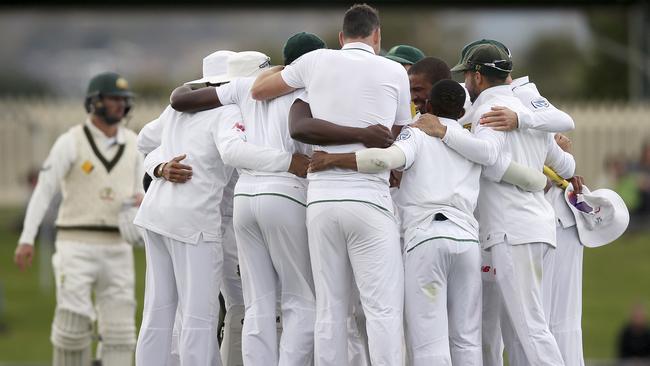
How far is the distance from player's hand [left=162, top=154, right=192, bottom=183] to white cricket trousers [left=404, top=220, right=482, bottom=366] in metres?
1.77

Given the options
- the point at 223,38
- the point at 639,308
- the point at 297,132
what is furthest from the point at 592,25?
the point at 297,132

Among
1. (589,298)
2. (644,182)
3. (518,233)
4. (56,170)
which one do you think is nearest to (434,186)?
(518,233)

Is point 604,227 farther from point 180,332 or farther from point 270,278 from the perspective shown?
point 180,332

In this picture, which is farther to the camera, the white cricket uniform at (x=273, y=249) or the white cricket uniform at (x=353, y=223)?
the white cricket uniform at (x=273, y=249)

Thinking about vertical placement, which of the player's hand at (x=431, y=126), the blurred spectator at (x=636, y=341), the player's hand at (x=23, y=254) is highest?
the player's hand at (x=431, y=126)

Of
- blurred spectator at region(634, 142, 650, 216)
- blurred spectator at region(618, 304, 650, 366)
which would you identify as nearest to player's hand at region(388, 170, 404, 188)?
blurred spectator at region(618, 304, 650, 366)

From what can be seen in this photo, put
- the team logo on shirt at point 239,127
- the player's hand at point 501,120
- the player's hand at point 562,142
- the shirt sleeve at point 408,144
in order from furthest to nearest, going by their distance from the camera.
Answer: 1. the player's hand at point 562,142
2. the team logo on shirt at point 239,127
3. the player's hand at point 501,120
4. the shirt sleeve at point 408,144

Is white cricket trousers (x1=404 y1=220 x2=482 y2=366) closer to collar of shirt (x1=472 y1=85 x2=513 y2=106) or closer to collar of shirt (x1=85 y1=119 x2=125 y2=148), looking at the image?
collar of shirt (x1=472 y1=85 x2=513 y2=106)

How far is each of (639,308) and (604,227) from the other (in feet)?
35.4

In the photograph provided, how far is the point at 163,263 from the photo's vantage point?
1102 cm

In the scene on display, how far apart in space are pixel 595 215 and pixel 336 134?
230 centimetres

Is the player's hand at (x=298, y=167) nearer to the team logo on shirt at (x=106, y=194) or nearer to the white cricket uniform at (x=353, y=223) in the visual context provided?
the white cricket uniform at (x=353, y=223)

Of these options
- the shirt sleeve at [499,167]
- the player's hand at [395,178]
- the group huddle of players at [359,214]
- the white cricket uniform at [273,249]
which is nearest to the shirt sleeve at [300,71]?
the group huddle of players at [359,214]

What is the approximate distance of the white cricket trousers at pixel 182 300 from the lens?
10.8 metres
